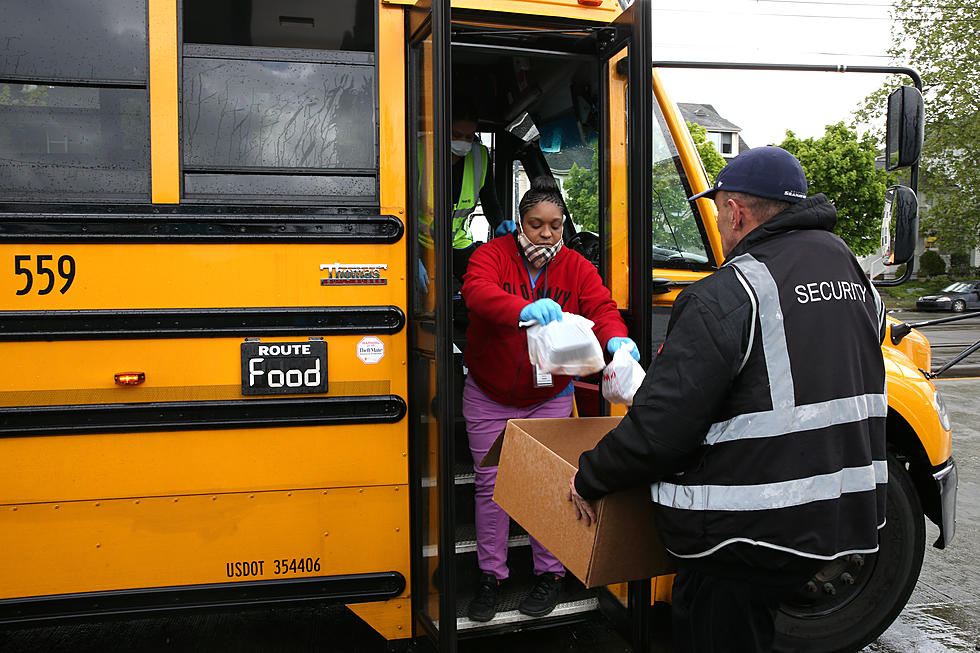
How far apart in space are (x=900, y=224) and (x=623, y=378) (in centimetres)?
165

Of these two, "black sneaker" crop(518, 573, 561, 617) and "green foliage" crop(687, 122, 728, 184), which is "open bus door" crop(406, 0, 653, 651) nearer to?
"black sneaker" crop(518, 573, 561, 617)

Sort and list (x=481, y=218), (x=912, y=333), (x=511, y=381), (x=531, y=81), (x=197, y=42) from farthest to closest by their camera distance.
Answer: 1. (x=481, y=218)
2. (x=531, y=81)
3. (x=912, y=333)
4. (x=511, y=381)
5. (x=197, y=42)

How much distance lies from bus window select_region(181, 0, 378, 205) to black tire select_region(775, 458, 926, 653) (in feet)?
8.15

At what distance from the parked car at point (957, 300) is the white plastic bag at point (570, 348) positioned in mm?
27809

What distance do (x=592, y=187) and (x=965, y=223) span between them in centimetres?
3107

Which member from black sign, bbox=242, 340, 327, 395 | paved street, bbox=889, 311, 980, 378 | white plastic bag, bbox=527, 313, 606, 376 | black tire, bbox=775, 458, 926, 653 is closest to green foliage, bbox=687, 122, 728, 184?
white plastic bag, bbox=527, 313, 606, 376

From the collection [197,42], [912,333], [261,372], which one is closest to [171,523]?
[261,372]

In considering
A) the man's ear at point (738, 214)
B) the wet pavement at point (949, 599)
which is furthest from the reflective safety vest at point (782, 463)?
the wet pavement at point (949, 599)

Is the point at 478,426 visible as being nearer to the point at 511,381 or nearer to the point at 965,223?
the point at 511,381

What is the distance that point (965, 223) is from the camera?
28625 millimetres

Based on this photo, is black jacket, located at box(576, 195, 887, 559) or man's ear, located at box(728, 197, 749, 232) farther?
man's ear, located at box(728, 197, 749, 232)

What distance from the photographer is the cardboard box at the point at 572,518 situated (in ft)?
6.61

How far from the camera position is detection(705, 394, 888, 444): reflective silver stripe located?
1.80 metres

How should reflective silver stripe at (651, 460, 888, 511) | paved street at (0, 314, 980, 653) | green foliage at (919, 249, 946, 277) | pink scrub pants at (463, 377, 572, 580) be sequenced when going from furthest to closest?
green foliage at (919, 249, 946, 277) → paved street at (0, 314, 980, 653) → pink scrub pants at (463, 377, 572, 580) → reflective silver stripe at (651, 460, 888, 511)
